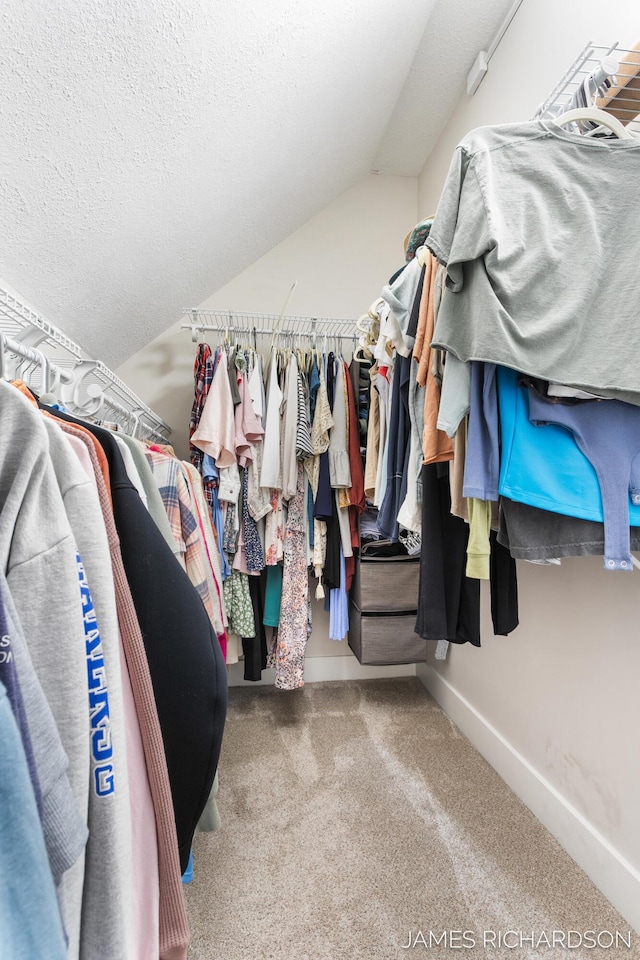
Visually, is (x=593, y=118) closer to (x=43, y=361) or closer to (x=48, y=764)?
(x=43, y=361)

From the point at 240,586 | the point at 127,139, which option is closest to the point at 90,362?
the point at 127,139

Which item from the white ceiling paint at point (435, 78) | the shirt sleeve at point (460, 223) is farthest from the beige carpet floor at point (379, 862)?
the white ceiling paint at point (435, 78)

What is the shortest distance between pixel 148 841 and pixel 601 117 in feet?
4.58

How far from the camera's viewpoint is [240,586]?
2.04 m

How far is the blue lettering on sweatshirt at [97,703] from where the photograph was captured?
17.8 inches

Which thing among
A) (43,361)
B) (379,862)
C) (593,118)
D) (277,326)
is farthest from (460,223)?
(379,862)

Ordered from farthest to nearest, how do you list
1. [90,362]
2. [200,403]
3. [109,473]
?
[200,403]
[90,362]
[109,473]

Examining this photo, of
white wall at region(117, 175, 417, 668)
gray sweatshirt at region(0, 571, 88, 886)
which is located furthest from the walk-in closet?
white wall at region(117, 175, 417, 668)

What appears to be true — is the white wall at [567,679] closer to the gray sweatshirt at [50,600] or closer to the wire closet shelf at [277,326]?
the wire closet shelf at [277,326]

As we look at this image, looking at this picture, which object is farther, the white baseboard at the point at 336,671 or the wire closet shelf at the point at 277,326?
the white baseboard at the point at 336,671

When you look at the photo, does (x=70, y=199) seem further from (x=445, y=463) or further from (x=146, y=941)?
(x=146, y=941)

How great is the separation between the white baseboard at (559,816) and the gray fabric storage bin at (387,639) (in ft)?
0.92

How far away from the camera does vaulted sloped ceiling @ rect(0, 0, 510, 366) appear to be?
2.86 feet

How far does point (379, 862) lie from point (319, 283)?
255 centimetres
